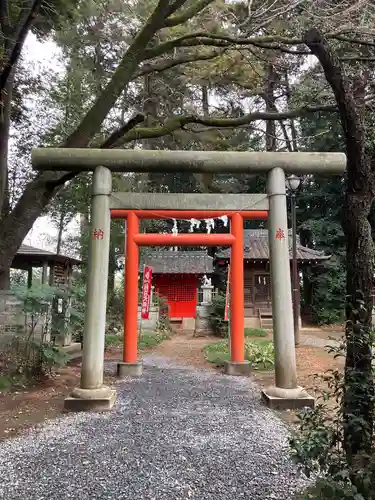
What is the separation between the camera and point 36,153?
564 cm

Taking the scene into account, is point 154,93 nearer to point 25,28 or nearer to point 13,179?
point 25,28

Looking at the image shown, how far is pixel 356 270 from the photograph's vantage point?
2693mm

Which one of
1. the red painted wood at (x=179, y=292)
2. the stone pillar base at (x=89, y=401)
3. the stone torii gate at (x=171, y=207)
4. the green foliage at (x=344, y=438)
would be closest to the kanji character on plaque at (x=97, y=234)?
the stone torii gate at (x=171, y=207)

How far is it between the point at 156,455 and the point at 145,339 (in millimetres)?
10857

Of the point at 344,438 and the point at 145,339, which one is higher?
the point at 344,438

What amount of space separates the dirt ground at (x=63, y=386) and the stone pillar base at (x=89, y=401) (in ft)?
0.68

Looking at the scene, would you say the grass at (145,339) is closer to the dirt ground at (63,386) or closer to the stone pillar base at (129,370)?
the dirt ground at (63,386)

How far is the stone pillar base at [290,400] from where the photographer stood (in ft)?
17.1

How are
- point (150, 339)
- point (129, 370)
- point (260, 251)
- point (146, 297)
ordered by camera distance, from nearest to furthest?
1. point (129, 370)
2. point (146, 297)
3. point (150, 339)
4. point (260, 251)

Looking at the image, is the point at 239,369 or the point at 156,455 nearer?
the point at 156,455

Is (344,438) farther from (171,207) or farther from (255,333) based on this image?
(255,333)

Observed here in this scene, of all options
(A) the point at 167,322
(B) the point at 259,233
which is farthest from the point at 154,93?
(B) the point at 259,233

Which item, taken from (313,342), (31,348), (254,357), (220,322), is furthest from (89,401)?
(220,322)

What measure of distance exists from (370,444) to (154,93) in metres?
9.50
